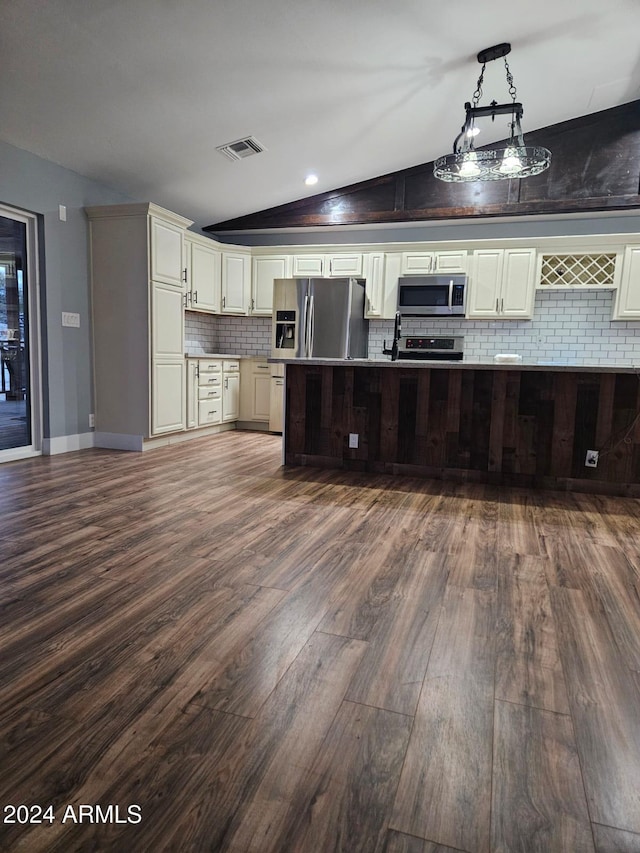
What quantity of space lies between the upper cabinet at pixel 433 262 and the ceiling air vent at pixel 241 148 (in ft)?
6.57

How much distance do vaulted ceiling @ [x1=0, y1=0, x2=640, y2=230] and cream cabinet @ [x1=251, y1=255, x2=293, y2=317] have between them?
1055mm

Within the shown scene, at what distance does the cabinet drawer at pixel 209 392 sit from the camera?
5638 mm

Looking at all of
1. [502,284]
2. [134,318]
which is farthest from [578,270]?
[134,318]

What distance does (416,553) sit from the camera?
8.01 ft

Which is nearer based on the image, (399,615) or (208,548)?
(399,615)

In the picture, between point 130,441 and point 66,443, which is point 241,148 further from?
point 66,443

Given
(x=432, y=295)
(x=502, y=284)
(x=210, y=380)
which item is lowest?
(x=210, y=380)

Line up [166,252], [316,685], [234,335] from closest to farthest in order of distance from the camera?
[316,685]
[166,252]
[234,335]

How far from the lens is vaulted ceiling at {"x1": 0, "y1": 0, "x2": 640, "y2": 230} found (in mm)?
3160

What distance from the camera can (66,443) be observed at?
472 centimetres

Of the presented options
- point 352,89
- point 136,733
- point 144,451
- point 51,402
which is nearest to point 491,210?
point 352,89

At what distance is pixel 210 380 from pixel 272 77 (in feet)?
9.72

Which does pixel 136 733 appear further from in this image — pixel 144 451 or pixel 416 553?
pixel 144 451

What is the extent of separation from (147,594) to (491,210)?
5.31m
